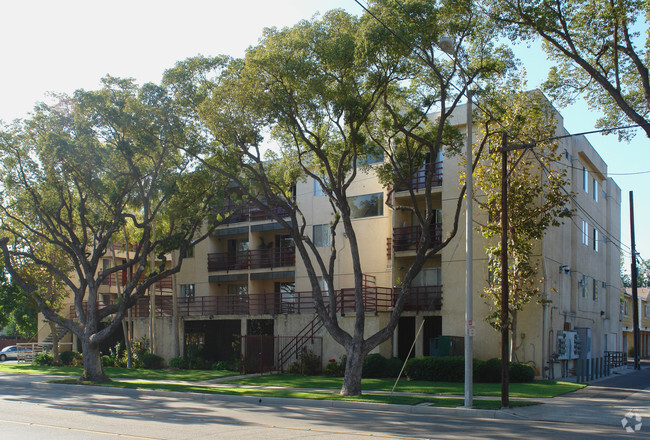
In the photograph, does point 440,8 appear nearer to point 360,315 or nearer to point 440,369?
point 360,315

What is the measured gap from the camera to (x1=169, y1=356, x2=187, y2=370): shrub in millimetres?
35438

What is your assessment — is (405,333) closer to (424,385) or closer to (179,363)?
(424,385)

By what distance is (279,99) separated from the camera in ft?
67.4

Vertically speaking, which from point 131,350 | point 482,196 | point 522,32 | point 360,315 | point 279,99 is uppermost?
→ point 522,32

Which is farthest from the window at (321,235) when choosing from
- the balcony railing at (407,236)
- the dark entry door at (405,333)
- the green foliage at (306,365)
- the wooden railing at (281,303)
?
the green foliage at (306,365)

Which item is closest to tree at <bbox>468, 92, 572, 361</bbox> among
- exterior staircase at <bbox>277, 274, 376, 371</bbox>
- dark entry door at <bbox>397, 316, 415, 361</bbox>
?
dark entry door at <bbox>397, 316, 415, 361</bbox>

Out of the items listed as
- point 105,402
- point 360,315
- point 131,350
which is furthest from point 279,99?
point 131,350

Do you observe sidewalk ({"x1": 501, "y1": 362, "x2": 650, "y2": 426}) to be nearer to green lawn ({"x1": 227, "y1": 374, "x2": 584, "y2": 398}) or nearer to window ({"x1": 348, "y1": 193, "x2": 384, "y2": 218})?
green lawn ({"x1": 227, "y1": 374, "x2": 584, "y2": 398})

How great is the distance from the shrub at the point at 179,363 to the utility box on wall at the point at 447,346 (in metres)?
14.6

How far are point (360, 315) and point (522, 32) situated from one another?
1023cm

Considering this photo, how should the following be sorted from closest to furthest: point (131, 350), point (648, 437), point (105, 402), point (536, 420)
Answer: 1. point (648, 437)
2. point (536, 420)
3. point (105, 402)
4. point (131, 350)

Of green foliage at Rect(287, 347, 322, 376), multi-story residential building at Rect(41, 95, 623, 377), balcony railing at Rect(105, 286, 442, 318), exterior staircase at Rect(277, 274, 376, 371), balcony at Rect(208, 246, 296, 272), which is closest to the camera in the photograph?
multi-story residential building at Rect(41, 95, 623, 377)

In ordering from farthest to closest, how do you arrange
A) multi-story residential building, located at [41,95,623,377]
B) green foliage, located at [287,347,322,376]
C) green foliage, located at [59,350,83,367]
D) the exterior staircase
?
green foliage, located at [59,350,83,367] → the exterior staircase → green foliage, located at [287,347,322,376] → multi-story residential building, located at [41,95,623,377]

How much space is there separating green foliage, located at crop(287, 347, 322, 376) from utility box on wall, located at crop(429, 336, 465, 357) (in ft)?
19.3
